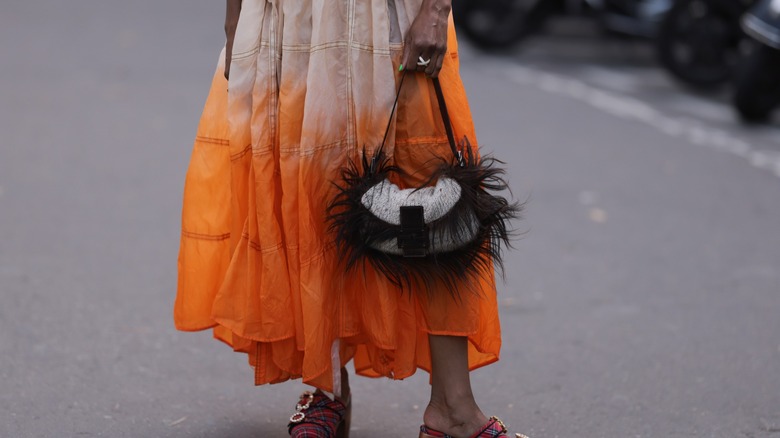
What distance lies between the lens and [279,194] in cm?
261

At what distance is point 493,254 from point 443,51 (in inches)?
18.6

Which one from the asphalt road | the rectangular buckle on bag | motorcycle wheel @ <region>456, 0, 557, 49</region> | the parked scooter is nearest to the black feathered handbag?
the rectangular buckle on bag

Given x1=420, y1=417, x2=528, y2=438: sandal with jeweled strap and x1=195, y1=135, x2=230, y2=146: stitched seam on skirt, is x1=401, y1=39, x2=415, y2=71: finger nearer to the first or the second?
x1=195, y1=135, x2=230, y2=146: stitched seam on skirt

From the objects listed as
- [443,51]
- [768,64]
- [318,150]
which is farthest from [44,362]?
[768,64]

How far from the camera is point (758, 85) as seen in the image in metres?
7.32

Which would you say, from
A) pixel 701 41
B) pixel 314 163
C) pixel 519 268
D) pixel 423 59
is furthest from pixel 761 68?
pixel 314 163

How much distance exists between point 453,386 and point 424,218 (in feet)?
1.44

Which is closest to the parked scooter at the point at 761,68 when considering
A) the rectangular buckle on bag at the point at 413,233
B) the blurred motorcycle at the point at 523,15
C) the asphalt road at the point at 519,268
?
the asphalt road at the point at 519,268

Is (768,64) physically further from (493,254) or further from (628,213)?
(493,254)

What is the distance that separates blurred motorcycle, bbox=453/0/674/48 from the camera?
30.7 feet

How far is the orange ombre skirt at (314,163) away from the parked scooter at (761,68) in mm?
4931

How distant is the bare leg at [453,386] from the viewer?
2.66m

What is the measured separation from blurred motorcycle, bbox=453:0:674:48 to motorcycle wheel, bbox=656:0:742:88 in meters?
0.74

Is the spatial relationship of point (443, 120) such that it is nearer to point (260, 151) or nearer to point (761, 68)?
point (260, 151)
